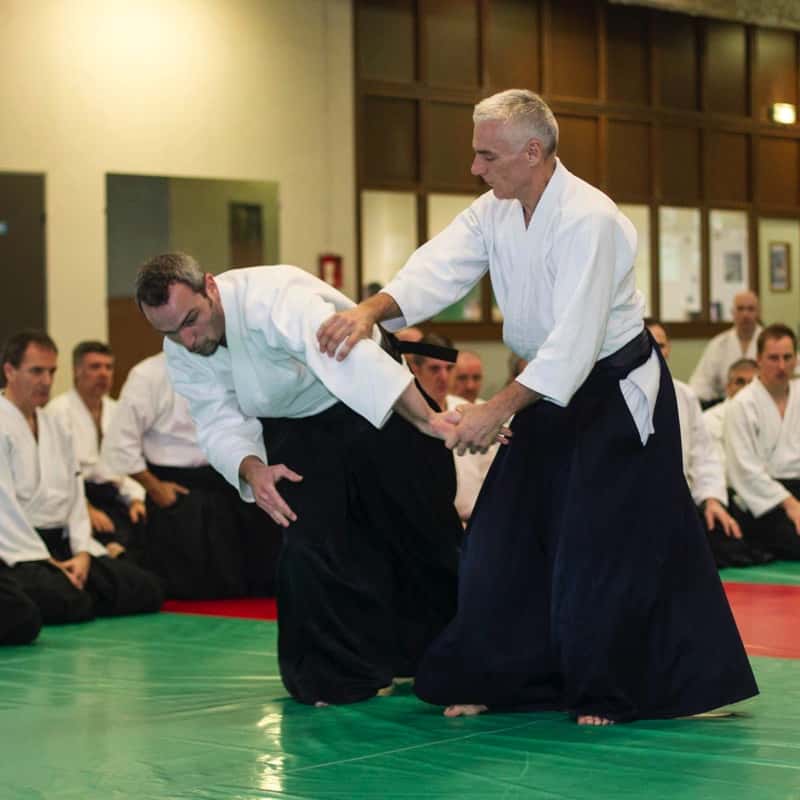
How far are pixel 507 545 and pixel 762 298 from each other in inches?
400

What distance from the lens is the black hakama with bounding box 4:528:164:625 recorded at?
5.75 m

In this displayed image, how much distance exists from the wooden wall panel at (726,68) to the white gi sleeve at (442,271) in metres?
9.44

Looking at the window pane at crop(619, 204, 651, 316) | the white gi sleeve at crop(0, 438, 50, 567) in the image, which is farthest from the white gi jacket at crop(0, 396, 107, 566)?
the window pane at crop(619, 204, 651, 316)

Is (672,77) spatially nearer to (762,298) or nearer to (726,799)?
(762,298)

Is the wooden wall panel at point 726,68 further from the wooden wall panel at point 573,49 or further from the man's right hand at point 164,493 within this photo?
the man's right hand at point 164,493

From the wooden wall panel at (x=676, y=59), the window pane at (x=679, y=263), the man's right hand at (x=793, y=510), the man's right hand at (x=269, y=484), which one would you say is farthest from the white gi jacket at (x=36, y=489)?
the wooden wall panel at (x=676, y=59)

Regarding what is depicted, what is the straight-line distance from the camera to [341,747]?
11.2 ft

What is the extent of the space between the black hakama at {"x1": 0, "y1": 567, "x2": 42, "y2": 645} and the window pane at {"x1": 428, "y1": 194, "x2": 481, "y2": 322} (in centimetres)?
633

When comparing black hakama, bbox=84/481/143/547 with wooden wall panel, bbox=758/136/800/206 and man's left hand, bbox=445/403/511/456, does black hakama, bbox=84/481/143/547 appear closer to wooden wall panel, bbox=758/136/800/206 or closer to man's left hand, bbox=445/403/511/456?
man's left hand, bbox=445/403/511/456

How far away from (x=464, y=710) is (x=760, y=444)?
176 inches

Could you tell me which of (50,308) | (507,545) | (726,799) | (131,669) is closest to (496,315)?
(50,308)

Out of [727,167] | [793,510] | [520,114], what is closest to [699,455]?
[793,510]

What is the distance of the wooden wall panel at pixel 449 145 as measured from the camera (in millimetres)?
11281

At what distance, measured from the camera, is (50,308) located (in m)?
9.66
